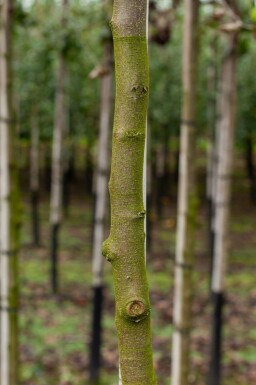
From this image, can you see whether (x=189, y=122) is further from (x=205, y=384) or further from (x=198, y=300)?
(x=198, y=300)

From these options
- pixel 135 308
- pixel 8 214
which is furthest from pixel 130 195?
pixel 8 214

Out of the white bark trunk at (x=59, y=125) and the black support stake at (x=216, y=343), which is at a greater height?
the white bark trunk at (x=59, y=125)

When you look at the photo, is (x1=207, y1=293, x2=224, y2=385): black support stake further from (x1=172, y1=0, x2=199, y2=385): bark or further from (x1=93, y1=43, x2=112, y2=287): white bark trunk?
(x1=172, y1=0, x2=199, y2=385): bark

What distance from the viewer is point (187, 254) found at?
342 centimetres

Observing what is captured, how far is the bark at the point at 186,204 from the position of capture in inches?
128

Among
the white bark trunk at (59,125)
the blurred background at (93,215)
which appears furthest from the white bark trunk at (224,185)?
the white bark trunk at (59,125)

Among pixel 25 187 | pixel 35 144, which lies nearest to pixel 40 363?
pixel 35 144

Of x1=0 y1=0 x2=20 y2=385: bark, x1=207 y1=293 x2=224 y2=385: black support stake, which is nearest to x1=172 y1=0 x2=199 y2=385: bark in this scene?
x1=0 y1=0 x2=20 y2=385: bark

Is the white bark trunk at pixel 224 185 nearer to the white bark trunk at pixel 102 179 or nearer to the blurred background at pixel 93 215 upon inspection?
the blurred background at pixel 93 215

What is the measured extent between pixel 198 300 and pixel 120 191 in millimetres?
7905

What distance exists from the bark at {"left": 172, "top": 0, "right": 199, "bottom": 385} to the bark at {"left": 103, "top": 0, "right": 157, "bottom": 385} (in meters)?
2.37

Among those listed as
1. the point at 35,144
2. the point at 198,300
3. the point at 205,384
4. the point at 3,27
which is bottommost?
the point at 205,384

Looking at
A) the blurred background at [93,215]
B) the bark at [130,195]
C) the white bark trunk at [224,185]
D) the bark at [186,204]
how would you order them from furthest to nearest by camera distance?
the blurred background at [93,215] → the white bark trunk at [224,185] → the bark at [186,204] → the bark at [130,195]

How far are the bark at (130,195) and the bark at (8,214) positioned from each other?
107 inches
